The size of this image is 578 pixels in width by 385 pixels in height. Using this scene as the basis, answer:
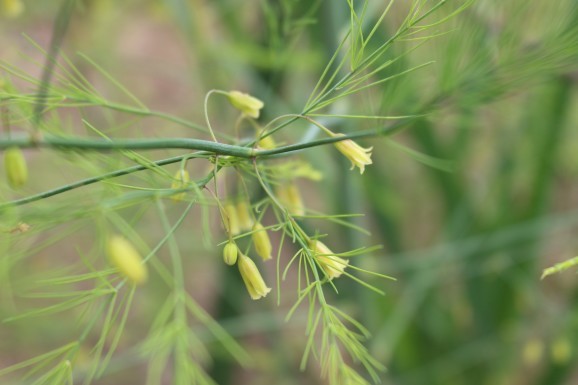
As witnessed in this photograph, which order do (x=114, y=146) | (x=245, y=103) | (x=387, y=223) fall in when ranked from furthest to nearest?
(x=387, y=223) < (x=245, y=103) < (x=114, y=146)

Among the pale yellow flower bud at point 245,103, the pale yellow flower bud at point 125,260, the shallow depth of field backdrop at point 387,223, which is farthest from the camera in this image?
the shallow depth of field backdrop at point 387,223

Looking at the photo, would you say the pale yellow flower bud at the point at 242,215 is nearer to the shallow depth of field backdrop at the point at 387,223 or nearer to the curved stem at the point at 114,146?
the curved stem at the point at 114,146

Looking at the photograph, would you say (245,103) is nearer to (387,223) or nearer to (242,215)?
(242,215)

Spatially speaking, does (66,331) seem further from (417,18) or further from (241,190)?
(417,18)

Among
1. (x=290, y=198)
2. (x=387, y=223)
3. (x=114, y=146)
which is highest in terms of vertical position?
(x=114, y=146)

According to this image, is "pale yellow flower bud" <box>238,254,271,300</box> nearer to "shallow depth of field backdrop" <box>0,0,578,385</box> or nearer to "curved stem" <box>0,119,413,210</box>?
"curved stem" <box>0,119,413,210</box>

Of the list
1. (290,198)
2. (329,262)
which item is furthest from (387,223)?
(329,262)

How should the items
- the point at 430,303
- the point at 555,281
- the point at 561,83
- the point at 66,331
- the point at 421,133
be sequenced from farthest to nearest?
the point at 555,281, the point at 66,331, the point at 430,303, the point at 421,133, the point at 561,83

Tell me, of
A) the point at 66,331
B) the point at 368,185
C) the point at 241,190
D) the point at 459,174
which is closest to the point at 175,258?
the point at 241,190

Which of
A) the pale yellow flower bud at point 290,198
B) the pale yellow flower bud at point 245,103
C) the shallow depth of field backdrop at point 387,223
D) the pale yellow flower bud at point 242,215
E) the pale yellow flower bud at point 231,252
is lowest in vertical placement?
the shallow depth of field backdrop at point 387,223

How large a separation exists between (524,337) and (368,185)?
0.40 meters

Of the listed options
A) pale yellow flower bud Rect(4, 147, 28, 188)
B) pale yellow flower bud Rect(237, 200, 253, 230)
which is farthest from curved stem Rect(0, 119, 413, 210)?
pale yellow flower bud Rect(237, 200, 253, 230)

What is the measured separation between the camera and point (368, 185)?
1.24m

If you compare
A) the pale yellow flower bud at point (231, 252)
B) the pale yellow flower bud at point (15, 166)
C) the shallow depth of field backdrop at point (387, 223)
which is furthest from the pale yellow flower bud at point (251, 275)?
the shallow depth of field backdrop at point (387, 223)
